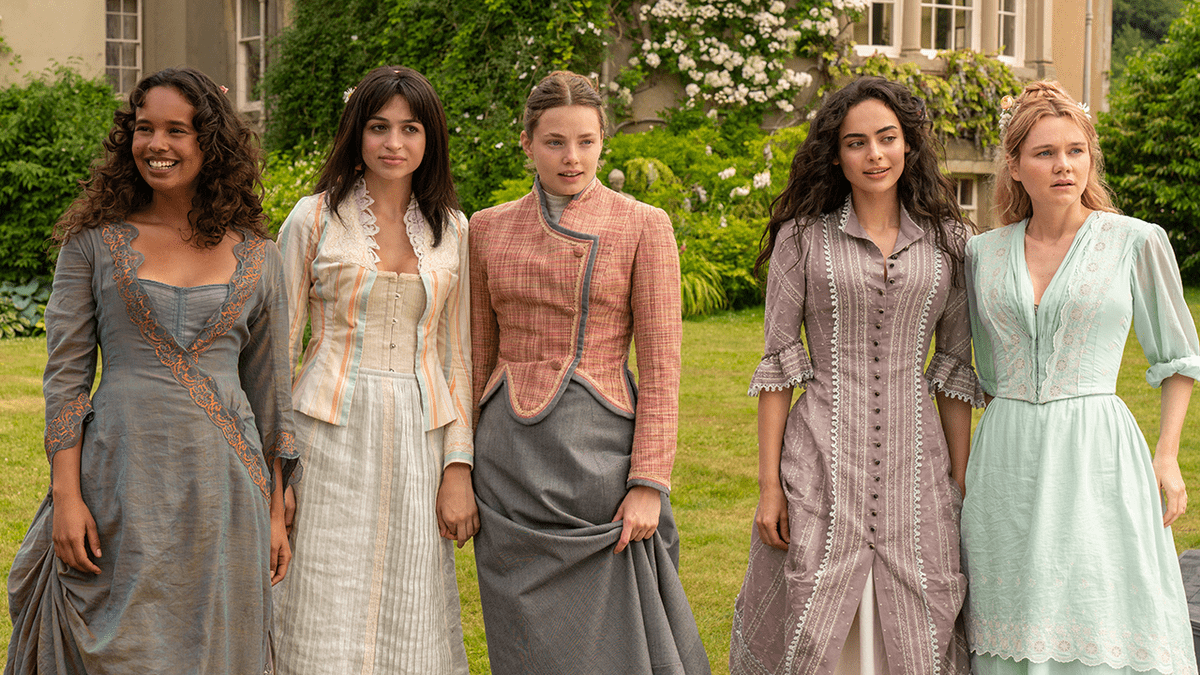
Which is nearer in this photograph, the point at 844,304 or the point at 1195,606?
the point at 844,304

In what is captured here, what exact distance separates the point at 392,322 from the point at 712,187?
8.12 m

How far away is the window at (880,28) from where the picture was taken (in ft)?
39.7

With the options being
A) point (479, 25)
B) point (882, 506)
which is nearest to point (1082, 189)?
point (882, 506)

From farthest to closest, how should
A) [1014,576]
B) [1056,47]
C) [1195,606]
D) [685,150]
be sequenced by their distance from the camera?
1. [1056,47]
2. [685,150]
3. [1195,606]
4. [1014,576]

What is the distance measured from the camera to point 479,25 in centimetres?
1125

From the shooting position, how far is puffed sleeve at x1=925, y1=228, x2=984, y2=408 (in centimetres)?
289

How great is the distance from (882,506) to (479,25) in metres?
9.41

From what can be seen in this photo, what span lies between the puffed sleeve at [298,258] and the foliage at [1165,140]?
12.3m

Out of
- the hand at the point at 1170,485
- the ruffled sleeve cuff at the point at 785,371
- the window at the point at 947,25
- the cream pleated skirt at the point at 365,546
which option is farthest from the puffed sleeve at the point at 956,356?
the window at the point at 947,25

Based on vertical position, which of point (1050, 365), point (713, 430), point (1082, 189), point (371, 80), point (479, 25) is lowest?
point (713, 430)

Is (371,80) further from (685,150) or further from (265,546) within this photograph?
(685,150)

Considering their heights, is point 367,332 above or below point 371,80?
below

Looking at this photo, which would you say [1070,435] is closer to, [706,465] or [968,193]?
[706,465]

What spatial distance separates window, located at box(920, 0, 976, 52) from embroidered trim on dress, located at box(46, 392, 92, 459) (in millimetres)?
11632
